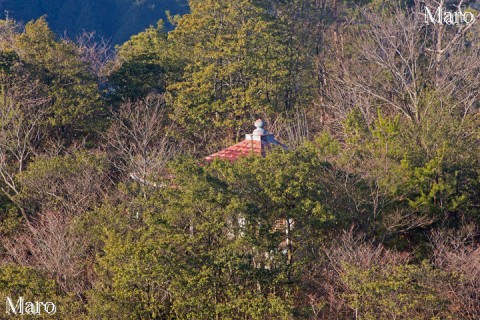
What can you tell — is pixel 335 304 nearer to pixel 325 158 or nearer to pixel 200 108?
pixel 325 158

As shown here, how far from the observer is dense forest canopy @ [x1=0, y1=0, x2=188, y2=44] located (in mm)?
61344

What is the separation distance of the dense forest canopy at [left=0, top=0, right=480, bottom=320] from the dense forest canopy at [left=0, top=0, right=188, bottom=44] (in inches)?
1316

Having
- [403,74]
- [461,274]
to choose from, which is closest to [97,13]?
[403,74]

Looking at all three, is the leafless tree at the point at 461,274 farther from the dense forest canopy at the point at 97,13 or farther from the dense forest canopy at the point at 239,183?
the dense forest canopy at the point at 97,13

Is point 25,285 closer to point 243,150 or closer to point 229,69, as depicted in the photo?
point 243,150

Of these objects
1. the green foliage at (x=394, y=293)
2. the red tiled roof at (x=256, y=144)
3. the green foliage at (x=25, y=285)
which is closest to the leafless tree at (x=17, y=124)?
the green foliage at (x=25, y=285)

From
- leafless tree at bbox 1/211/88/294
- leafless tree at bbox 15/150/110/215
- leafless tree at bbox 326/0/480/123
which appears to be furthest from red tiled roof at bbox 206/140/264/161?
leafless tree at bbox 326/0/480/123

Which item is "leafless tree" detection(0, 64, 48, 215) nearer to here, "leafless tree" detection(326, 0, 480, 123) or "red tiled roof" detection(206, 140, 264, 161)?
"red tiled roof" detection(206, 140, 264, 161)

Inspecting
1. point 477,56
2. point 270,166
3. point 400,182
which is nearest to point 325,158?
point 400,182

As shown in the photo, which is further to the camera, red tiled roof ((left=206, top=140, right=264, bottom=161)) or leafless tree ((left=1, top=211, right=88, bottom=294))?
red tiled roof ((left=206, top=140, right=264, bottom=161))

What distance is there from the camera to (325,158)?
17891 millimetres

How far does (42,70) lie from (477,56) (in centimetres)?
1580

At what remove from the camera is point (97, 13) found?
64.5m

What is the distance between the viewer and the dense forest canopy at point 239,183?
14211 millimetres
